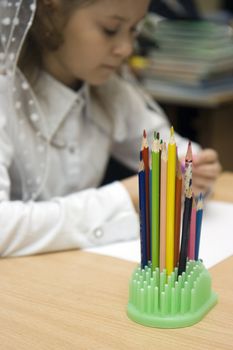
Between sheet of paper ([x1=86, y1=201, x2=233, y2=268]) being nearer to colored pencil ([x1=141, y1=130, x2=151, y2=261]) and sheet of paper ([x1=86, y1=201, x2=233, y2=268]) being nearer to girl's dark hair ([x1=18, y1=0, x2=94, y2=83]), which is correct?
colored pencil ([x1=141, y1=130, x2=151, y2=261])

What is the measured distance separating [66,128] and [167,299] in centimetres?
60

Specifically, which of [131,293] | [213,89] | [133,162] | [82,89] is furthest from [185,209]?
[213,89]

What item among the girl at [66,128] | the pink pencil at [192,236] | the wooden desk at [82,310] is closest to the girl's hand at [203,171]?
the girl at [66,128]

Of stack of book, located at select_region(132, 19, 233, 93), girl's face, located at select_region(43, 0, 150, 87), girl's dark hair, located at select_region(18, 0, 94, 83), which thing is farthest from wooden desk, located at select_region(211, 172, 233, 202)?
stack of book, located at select_region(132, 19, 233, 93)

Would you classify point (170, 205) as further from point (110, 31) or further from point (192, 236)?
point (110, 31)

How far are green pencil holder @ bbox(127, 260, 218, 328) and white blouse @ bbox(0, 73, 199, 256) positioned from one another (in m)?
0.26

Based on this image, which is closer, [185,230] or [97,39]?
[185,230]

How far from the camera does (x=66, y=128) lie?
4.22 ft

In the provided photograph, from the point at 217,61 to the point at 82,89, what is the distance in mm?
934

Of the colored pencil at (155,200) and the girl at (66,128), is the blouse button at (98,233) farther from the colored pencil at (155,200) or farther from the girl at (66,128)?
the colored pencil at (155,200)

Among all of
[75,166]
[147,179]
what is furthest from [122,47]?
[147,179]

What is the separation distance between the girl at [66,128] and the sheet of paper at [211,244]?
0.03 m

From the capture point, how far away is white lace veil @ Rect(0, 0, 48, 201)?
1036mm

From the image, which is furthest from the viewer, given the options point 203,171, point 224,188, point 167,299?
point 224,188
